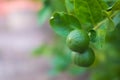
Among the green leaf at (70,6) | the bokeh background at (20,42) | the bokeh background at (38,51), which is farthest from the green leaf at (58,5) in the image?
the bokeh background at (20,42)

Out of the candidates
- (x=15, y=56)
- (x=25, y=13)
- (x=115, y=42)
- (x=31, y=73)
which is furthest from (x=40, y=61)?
(x=115, y=42)

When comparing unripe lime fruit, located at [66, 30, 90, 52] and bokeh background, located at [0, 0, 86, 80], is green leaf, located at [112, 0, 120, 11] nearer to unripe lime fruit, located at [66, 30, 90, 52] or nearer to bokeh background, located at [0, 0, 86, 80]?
unripe lime fruit, located at [66, 30, 90, 52]

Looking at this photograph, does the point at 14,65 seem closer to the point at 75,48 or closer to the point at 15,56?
Answer: the point at 15,56

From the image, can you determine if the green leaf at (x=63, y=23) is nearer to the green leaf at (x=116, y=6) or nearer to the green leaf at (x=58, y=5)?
the green leaf at (x=116, y=6)

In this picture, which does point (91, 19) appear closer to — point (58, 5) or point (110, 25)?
point (110, 25)

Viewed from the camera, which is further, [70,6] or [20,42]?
[20,42]

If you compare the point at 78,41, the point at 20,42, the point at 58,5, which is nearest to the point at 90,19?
the point at 78,41
